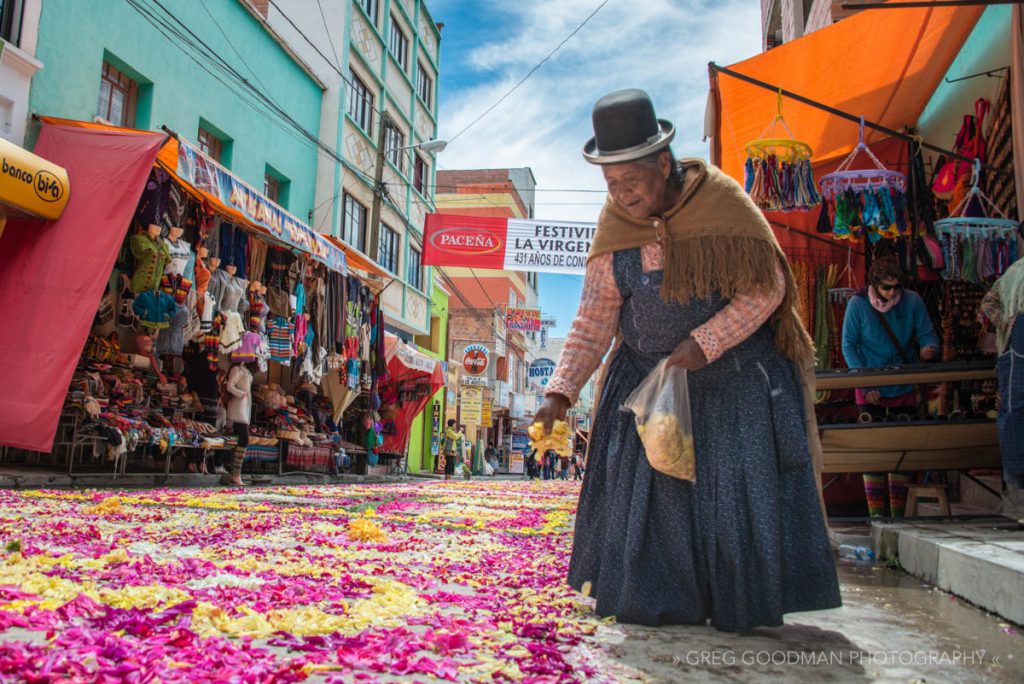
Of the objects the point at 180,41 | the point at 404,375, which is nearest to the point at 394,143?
the point at 404,375

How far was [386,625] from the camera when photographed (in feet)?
7.17

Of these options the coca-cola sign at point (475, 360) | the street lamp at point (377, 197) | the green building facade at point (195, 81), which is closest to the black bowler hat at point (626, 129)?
the green building facade at point (195, 81)

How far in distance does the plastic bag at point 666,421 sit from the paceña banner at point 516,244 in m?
10.5

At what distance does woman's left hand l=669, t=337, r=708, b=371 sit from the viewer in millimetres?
2461

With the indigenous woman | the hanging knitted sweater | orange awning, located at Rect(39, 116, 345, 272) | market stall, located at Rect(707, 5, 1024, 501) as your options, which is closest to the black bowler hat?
the indigenous woman

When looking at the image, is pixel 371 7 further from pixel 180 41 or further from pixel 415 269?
pixel 180 41

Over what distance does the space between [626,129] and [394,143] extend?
20557 millimetres

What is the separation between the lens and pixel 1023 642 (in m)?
2.38

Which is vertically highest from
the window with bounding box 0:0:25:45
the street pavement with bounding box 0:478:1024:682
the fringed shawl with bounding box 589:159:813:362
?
the window with bounding box 0:0:25:45

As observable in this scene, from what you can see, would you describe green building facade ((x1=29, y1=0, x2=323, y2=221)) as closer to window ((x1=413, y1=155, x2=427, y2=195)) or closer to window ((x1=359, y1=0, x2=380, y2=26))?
window ((x1=359, y1=0, x2=380, y2=26))

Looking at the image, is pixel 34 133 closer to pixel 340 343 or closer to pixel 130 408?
pixel 130 408

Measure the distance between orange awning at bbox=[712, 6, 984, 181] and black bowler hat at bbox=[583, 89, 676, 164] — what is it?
3651mm

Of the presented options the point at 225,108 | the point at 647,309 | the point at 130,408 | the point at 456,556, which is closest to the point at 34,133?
the point at 130,408

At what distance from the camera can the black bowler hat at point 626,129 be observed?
2572 millimetres
